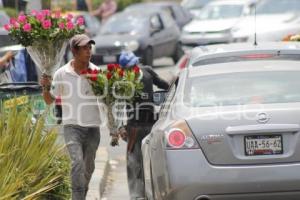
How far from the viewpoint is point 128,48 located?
23156 millimetres

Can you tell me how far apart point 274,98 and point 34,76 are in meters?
5.85

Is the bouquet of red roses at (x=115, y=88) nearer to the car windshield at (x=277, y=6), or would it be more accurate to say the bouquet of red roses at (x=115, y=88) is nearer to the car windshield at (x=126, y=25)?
the car windshield at (x=277, y=6)

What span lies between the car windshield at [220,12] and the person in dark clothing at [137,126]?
54.8 feet

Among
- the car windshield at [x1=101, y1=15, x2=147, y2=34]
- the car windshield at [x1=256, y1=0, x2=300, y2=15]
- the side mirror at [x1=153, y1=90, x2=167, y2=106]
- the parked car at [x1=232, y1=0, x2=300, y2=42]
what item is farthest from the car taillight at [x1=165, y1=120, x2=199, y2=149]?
the car windshield at [x1=101, y1=15, x2=147, y2=34]

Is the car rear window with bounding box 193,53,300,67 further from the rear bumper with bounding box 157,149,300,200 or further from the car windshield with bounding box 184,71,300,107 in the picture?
the rear bumper with bounding box 157,149,300,200

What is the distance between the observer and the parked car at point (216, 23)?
24.3m

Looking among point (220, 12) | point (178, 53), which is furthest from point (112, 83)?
point (220, 12)

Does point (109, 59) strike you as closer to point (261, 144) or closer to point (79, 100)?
point (79, 100)

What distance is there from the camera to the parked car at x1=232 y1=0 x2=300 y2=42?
20.8 metres

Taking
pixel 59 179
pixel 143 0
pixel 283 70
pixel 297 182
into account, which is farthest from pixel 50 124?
pixel 143 0

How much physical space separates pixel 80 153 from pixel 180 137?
1.58 metres

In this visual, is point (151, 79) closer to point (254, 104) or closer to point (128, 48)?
point (254, 104)

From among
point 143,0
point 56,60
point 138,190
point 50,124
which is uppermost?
point 143,0

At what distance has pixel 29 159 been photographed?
737cm
